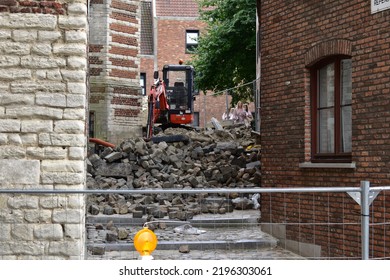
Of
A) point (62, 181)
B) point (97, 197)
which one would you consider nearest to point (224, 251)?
point (62, 181)

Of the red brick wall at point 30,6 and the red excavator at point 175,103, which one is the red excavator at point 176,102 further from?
the red brick wall at point 30,6

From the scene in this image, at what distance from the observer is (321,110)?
1398 centimetres

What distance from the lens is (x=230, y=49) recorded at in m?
37.8

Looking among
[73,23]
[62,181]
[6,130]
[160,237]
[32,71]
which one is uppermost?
[73,23]

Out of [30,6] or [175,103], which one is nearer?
[30,6]

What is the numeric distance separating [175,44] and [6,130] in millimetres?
44887

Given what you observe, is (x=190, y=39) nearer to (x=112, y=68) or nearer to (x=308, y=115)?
(x=112, y=68)

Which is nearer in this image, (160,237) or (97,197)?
(160,237)

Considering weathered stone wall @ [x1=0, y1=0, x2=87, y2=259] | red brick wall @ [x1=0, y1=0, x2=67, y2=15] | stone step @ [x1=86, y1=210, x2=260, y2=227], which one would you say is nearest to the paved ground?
stone step @ [x1=86, y1=210, x2=260, y2=227]

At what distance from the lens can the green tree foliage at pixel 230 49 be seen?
119 ft

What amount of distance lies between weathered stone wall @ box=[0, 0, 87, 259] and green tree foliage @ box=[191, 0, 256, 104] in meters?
26.1

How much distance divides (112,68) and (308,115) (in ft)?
58.9

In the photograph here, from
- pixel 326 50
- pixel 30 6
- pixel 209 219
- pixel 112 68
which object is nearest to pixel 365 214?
pixel 30 6

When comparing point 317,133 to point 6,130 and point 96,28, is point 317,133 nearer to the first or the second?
point 6,130
